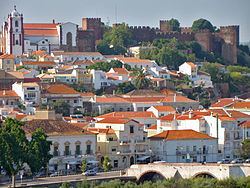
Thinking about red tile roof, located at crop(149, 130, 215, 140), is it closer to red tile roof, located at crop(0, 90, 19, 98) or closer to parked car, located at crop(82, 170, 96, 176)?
parked car, located at crop(82, 170, 96, 176)

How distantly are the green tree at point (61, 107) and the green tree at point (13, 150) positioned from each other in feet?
60.7

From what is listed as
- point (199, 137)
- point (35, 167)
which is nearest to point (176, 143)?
point (199, 137)

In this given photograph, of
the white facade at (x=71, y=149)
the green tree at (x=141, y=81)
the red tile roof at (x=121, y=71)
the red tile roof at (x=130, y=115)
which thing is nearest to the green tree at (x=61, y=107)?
the red tile roof at (x=130, y=115)

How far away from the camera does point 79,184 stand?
4212 cm

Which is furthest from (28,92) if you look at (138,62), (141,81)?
(138,62)

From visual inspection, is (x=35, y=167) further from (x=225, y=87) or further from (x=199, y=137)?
(x=225, y=87)

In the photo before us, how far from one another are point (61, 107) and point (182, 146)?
44.6 feet

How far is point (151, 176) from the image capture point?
46.5 meters

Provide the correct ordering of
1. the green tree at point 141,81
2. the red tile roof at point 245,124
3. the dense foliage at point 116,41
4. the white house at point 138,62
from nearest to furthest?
the red tile roof at point 245,124
the green tree at point 141,81
the white house at point 138,62
the dense foliage at point 116,41

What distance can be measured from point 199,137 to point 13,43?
104ft

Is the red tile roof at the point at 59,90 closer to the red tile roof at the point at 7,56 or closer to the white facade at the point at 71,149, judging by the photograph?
the red tile roof at the point at 7,56

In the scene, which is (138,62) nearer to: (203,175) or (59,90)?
(59,90)

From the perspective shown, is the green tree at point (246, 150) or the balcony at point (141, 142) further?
the green tree at point (246, 150)

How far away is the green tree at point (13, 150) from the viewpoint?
140 ft
